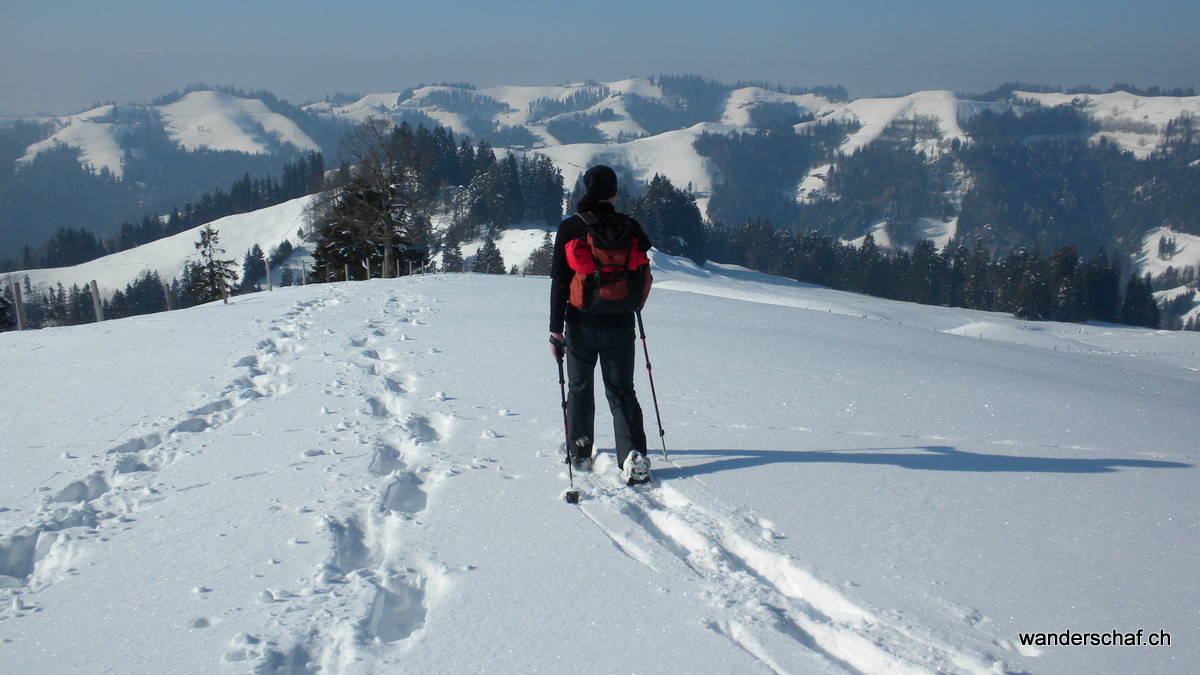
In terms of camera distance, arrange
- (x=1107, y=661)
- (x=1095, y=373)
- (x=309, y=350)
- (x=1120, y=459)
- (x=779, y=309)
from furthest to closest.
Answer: (x=779, y=309) < (x=1095, y=373) < (x=309, y=350) < (x=1120, y=459) < (x=1107, y=661)

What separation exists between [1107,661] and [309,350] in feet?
29.6

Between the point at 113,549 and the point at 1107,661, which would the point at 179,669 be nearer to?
the point at 113,549

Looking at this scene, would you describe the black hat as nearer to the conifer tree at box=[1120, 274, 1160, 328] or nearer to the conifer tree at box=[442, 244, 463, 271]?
the conifer tree at box=[442, 244, 463, 271]

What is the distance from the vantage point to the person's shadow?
5121 millimetres

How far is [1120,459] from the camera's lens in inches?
222

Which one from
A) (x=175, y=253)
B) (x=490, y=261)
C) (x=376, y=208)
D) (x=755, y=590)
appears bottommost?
(x=175, y=253)

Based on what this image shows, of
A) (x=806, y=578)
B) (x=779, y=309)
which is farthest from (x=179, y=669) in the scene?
(x=779, y=309)

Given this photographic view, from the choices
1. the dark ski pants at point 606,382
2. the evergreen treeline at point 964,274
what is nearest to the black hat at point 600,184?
the dark ski pants at point 606,382

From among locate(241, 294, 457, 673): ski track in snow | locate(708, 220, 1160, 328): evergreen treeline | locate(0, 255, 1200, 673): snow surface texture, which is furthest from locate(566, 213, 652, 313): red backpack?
locate(708, 220, 1160, 328): evergreen treeline

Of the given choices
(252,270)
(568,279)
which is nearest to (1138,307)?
(568,279)

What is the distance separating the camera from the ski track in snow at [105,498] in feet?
11.3

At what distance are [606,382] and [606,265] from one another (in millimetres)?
932

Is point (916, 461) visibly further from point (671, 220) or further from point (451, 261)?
point (671, 220)

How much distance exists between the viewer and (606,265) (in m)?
4.66
